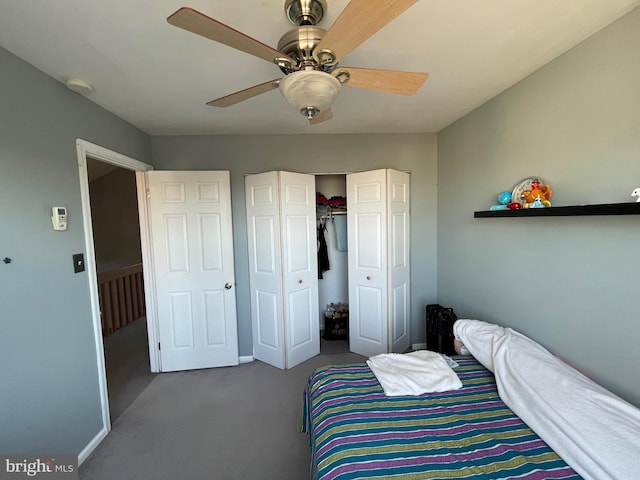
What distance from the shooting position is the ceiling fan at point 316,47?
2.53 ft

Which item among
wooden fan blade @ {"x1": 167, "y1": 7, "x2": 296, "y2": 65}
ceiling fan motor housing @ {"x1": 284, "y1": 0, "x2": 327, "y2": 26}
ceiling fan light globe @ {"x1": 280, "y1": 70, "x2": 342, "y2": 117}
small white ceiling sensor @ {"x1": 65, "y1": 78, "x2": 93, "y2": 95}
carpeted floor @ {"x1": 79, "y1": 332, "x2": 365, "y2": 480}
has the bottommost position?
carpeted floor @ {"x1": 79, "y1": 332, "x2": 365, "y2": 480}

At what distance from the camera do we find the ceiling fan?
770 mm

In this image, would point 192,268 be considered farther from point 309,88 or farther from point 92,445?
point 309,88

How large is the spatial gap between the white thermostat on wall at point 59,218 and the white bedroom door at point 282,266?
1443 millimetres

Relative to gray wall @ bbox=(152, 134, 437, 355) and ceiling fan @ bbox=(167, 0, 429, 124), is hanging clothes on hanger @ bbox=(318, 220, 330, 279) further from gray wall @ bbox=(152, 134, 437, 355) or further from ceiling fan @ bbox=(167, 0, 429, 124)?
ceiling fan @ bbox=(167, 0, 429, 124)

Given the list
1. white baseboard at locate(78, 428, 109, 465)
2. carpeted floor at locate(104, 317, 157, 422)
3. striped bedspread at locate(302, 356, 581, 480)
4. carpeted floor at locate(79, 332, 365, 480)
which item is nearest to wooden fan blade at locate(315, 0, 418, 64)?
striped bedspread at locate(302, 356, 581, 480)

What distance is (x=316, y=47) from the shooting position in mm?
987

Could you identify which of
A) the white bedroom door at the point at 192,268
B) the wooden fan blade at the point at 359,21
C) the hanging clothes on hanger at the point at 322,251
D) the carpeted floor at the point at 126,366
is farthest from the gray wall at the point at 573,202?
the carpeted floor at the point at 126,366

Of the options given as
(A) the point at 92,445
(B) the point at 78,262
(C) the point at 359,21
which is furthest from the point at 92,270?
(C) the point at 359,21

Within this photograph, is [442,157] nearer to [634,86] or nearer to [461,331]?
[634,86]

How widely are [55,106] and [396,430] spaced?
2635 mm

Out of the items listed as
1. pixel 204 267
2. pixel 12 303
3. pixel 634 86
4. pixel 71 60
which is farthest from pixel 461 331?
pixel 71 60

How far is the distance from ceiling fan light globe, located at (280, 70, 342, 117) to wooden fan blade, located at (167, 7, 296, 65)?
0.11m

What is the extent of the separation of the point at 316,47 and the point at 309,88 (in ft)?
0.49
